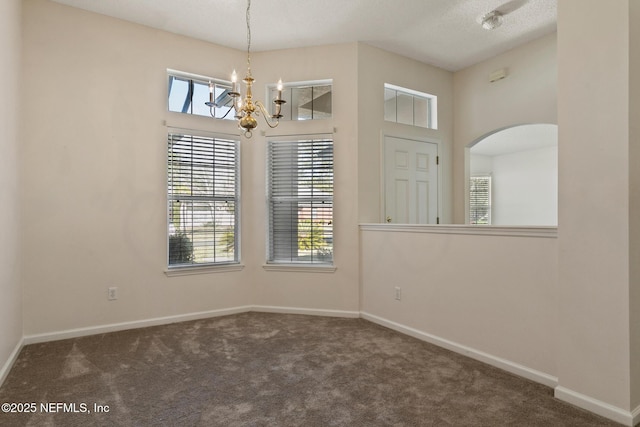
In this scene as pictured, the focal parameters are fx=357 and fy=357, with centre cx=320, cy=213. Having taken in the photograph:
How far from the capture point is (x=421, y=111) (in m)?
4.70

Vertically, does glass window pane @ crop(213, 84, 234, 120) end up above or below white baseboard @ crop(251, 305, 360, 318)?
above

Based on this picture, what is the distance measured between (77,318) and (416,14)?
4394 millimetres

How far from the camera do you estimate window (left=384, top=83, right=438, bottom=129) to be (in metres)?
4.38

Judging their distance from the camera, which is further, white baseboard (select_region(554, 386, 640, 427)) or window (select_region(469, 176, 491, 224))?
window (select_region(469, 176, 491, 224))

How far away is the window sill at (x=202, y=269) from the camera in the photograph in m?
3.84

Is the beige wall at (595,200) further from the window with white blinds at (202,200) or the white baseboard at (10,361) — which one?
the white baseboard at (10,361)

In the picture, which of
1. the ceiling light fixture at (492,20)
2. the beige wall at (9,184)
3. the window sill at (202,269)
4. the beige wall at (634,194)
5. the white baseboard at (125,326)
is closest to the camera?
the beige wall at (634,194)

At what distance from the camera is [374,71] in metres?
4.17

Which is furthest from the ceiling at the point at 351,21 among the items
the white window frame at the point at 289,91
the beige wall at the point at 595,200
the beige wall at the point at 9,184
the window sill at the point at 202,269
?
the window sill at the point at 202,269

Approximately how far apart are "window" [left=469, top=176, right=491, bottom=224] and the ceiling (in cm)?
453

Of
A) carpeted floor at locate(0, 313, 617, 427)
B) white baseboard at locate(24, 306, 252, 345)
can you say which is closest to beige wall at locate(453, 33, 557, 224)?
carpeted floor at locate(0, 313, 617, 427)

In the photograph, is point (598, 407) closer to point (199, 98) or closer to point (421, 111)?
point (421, 111)

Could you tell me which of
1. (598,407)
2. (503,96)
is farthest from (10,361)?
(503,96)

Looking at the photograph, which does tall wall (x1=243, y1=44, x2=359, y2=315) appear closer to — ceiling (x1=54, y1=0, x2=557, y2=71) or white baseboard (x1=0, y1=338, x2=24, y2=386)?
ceiling (x1=54, y1=0, x2=557, y2=71)
